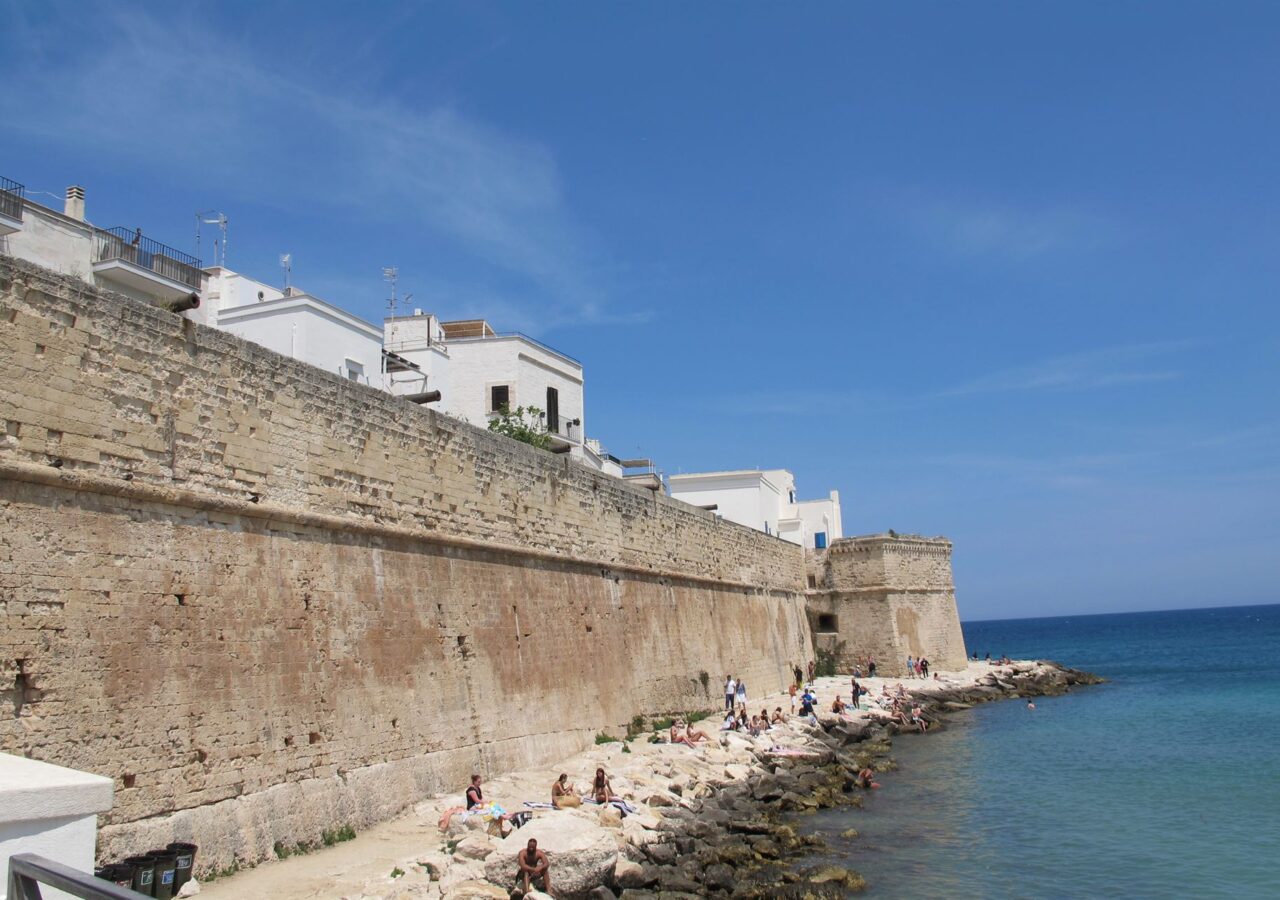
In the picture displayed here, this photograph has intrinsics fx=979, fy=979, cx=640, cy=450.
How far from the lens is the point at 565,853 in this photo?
9500 mm

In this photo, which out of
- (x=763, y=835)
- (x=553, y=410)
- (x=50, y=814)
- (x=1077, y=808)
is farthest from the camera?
(x=553, y=410)

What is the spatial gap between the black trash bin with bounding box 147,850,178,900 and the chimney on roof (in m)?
12.5

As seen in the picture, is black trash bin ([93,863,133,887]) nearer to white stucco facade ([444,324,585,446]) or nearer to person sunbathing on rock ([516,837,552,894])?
person sunbathing on rock ([516,837,552,894])

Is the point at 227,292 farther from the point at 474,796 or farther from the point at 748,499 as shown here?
the point at 748,499

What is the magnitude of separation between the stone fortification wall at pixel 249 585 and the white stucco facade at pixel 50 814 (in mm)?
4059

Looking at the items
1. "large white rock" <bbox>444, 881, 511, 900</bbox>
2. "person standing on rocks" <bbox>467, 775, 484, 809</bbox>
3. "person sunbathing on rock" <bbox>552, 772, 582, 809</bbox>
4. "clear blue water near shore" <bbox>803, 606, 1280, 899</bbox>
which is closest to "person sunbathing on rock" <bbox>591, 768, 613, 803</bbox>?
"person sunbathing on rock" <bbox>552, 772, 582, 809</bbox>

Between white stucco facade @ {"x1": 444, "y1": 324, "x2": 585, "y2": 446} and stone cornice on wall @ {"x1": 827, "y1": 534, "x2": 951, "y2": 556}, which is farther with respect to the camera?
stone cornice on wall @ {"x1": 827, "y1": 534, "x2": 951, "y2": 556}

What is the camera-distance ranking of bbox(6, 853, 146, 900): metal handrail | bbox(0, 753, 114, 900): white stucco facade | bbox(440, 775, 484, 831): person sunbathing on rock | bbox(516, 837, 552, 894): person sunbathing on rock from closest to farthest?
bbox(6, 853, 146, 900): metal handrail < bbox(0, 753, 114, 900): white stucco facade < bbox(516, 837, 552, 894): person sunbathing on rock < bbox(440, 775, 484, 831): person sunbathing on rock

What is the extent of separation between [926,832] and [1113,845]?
251 centimetres

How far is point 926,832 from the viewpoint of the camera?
13898 millimetres

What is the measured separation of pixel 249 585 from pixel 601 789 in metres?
5.20

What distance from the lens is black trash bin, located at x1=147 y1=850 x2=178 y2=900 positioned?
7.10 metres

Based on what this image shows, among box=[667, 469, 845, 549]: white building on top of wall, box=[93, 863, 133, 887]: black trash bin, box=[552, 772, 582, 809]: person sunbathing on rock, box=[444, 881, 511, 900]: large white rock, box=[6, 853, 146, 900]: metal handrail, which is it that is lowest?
box=[444, 881, 511, 900]: large white rock

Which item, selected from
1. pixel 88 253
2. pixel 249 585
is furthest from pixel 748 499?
pixel 249 585
